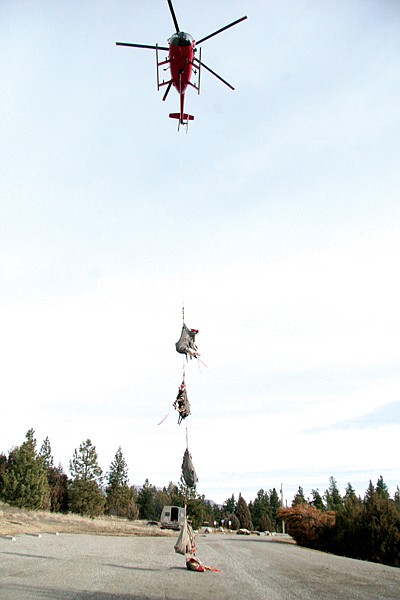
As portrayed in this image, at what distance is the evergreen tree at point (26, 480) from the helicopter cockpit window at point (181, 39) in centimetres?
4121

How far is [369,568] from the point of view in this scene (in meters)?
13.8

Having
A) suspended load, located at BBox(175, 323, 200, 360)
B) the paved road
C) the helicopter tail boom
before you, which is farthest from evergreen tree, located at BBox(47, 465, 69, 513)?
the helicopter tail boom

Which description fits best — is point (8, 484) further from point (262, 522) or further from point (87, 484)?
point (262, 522)

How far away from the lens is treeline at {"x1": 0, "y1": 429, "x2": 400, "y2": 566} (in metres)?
21.0

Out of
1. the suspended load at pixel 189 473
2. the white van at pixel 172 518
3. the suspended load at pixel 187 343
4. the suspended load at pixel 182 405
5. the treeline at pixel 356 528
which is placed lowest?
the white van at pixel 172 518

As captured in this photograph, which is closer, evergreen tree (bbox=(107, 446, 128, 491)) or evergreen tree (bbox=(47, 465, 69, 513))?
evergreen tree (bbox=(47, 465, 69, 513))

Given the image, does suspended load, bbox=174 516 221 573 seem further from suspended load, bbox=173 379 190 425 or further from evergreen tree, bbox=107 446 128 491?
evergreen tree, bbox=107 446 128 491

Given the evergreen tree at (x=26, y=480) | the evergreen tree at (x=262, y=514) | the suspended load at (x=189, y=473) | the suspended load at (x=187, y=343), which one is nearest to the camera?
the suspended load at (x=189, y=473)

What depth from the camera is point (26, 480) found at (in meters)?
41.0

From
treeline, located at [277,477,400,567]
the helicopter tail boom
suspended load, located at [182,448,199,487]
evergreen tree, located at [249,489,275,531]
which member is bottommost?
evergreen tree, located at [249,489,275,531]

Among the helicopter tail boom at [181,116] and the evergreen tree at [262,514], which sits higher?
the helicopter tail boom at [181,116]

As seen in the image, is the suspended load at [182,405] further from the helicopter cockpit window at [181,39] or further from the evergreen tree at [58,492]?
the evergreen tree at [58,492]

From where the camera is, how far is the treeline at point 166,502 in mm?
21016

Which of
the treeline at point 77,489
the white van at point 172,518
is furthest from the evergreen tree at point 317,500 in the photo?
the white van at point 172,518
